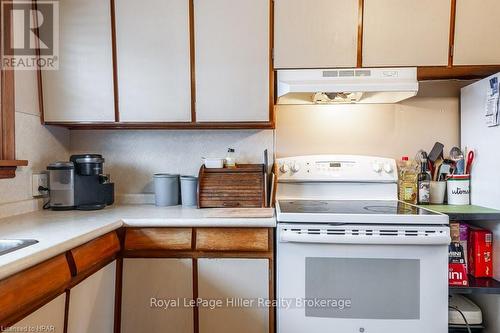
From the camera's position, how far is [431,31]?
1596 mm

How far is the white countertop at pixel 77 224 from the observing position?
0.89 metres

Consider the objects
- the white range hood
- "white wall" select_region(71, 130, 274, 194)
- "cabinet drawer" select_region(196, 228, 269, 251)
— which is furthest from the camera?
"white wall" select_region(71, 130, 274, 194)

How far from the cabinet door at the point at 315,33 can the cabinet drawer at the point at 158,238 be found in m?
1.04

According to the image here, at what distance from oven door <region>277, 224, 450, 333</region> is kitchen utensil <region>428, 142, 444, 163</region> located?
72 cm

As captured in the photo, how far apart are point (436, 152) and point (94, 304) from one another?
6.73 ft

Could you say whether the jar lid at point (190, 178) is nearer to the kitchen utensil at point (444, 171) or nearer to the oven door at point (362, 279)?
the oven door at point (362, 279)

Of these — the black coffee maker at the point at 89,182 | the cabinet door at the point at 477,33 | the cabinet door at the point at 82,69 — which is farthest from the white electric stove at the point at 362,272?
the cabinet door at the point at 82,69

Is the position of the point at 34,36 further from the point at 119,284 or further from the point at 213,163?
the point at 119,284

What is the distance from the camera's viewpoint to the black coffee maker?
5.44 ft

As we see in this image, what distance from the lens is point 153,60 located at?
167 centimetres

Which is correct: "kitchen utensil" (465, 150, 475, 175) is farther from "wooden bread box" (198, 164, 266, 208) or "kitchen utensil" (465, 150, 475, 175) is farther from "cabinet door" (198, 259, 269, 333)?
"cabinet door" (198, 259, 269, 333)

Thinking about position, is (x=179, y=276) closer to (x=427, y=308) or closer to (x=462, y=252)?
(x=427, y=308)

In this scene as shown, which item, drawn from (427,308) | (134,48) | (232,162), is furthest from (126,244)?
(427,308)

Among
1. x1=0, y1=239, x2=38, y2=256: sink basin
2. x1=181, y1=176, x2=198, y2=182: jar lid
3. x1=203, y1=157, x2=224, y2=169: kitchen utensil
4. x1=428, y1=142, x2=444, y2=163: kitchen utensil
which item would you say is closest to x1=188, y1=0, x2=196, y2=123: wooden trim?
x1=203, y1=157, x2=224, y2=169: kitchen utensil
